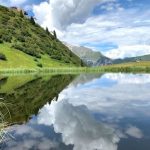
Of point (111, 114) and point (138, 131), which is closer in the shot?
point (138, 131)

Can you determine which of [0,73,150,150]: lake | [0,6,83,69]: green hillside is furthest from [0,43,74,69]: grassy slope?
[0,73,150,150]: lake

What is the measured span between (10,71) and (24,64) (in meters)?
27.1

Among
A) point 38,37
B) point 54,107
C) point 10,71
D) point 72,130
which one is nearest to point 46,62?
point 38,37

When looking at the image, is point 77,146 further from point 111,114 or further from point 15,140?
point 111,114

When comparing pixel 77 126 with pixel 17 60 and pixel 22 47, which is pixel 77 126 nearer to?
pixel 17 60

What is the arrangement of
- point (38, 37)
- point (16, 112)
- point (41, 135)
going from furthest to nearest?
1. point (38, 37)
2. point (16, 112)
3. point (41, 135)

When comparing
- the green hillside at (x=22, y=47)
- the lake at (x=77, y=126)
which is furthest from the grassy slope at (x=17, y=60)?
the lake at (x=77, y=126)

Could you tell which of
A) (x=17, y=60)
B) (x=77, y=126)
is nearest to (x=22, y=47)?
(x=17, y=60)

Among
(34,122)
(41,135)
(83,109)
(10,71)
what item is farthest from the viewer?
(10,71)

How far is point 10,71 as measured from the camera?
372 ft

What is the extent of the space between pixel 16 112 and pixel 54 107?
21.2 feet

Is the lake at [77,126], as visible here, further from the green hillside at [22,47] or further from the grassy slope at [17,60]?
the green hillside at [22,47]

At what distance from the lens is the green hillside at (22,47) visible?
142 meters

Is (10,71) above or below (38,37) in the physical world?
below
